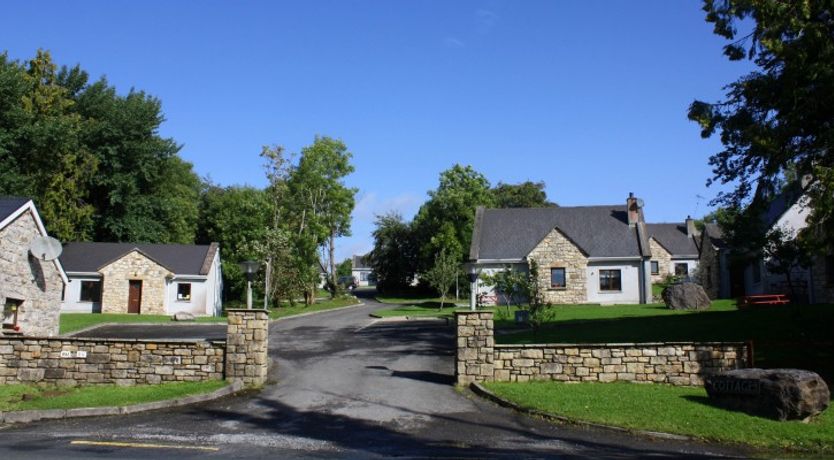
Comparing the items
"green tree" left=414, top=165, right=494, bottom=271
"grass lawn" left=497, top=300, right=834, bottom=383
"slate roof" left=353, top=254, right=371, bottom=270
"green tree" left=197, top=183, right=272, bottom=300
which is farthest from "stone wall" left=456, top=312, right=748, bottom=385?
"slate roof" left=353, top=254, right=371, bottom=270

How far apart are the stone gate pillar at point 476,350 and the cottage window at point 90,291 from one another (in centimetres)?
3225

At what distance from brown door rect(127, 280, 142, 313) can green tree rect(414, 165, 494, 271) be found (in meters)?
26.9

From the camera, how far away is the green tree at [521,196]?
76.7 metres

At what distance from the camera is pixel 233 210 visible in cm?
5722

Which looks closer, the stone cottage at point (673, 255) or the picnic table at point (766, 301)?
the picnic table at point (766, 301)

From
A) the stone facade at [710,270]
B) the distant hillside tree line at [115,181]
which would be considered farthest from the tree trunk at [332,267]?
the stone facade at [710,270]

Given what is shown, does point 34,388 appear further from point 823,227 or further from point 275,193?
point 275,193

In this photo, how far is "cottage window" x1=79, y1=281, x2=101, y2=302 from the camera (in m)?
40.7

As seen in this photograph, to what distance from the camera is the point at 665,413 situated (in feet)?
40.4

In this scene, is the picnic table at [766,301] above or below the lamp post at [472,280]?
below

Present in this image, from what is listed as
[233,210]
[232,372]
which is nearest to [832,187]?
[232,372]

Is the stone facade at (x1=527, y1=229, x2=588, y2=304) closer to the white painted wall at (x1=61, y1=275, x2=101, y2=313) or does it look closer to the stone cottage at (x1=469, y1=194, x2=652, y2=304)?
the stone cottage at (x1=469, y1=194, x2=652, y2=304)

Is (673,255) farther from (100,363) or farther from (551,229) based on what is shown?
(100,363)

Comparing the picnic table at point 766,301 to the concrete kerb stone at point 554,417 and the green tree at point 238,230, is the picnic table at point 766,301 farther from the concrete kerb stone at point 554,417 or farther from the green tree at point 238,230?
the green tree at point 238,230
